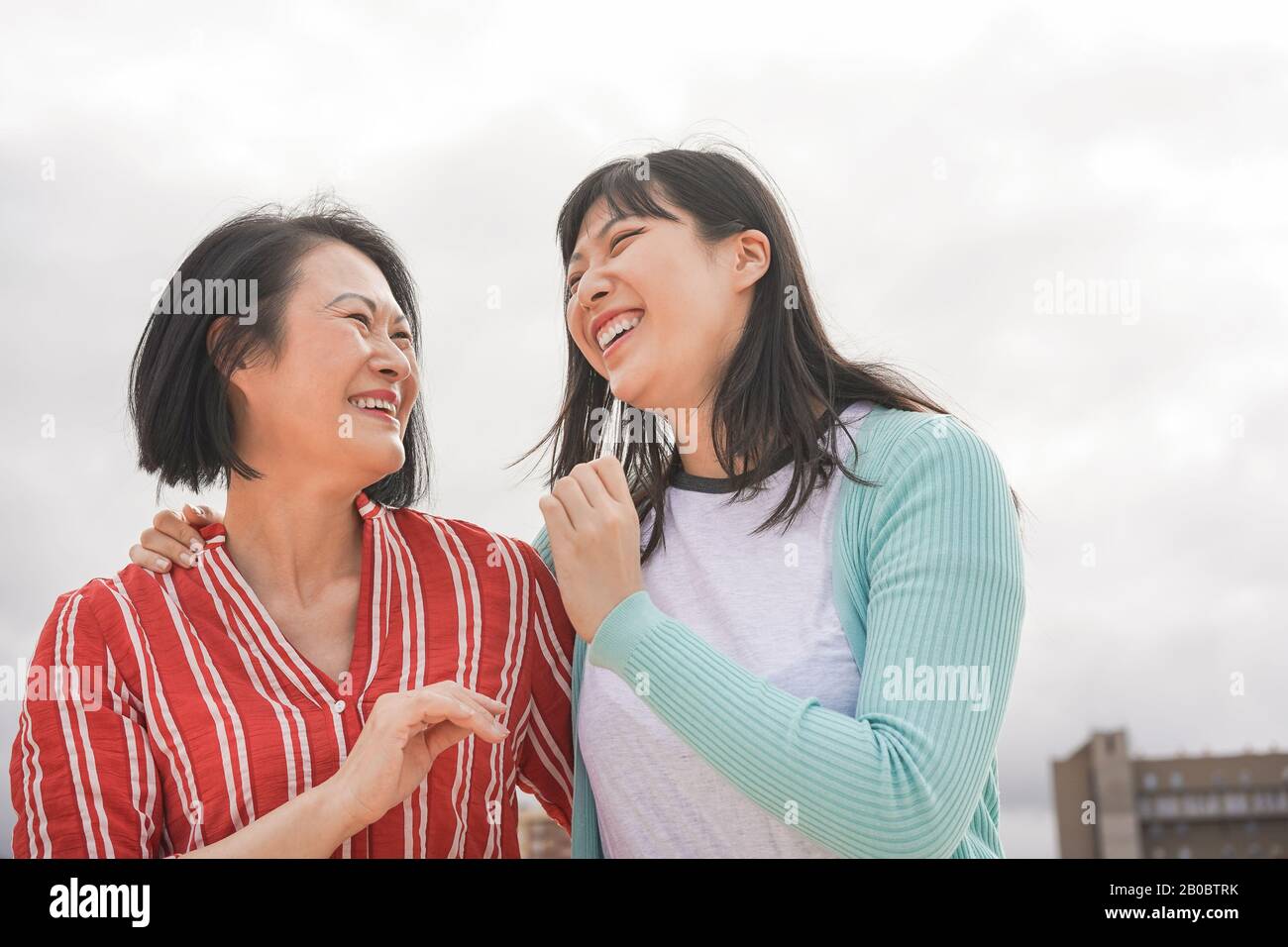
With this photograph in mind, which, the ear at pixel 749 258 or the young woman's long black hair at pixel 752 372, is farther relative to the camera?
the ear at pixel 749 258

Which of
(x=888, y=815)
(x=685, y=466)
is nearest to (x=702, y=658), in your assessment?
(x=888, y=815)

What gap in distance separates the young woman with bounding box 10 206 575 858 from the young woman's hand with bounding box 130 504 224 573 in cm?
4

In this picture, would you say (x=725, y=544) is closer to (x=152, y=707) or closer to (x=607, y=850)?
(x=607, y=850)

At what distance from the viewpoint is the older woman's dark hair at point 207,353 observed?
3.74m

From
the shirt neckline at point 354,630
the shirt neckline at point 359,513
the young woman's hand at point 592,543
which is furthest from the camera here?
the shirt neckline at point 359,513

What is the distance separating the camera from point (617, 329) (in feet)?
12.2

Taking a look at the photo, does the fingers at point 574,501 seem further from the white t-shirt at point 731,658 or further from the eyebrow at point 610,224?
the eyebrow at point 610,224

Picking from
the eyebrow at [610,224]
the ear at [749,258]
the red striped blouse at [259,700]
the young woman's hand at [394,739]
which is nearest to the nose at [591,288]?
the eyebrow at [610,224]

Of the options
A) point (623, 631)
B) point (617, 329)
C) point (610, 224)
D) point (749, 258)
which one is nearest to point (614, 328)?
point (617, 329)

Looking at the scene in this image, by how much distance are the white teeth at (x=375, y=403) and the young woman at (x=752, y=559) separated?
58 cm

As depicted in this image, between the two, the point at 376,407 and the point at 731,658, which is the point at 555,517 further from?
the point at 376,407

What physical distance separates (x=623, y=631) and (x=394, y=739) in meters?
0.57

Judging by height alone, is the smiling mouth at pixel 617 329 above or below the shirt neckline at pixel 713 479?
above

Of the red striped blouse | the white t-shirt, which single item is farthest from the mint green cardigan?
the red striped blouse
